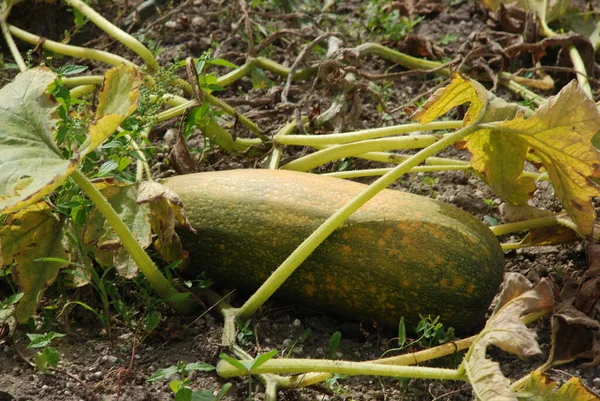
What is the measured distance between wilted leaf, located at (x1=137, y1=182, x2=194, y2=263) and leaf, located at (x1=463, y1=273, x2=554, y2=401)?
1.02 m

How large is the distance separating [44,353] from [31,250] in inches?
14.6

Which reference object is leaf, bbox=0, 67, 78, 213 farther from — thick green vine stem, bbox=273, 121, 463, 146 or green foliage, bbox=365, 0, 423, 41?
green foliage, bbox=365, 0, 423, 41

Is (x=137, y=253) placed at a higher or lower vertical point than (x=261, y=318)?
higher

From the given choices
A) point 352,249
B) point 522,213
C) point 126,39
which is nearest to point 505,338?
point 352,249

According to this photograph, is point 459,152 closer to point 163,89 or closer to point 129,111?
point 163,89

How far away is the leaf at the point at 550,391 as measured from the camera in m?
2.13

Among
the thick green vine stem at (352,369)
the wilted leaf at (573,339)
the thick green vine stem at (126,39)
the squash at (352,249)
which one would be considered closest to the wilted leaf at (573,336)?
the wilted leaf at (573,339)

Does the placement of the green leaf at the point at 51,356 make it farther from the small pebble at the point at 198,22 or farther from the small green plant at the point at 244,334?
the small pebble at the point at 198,22

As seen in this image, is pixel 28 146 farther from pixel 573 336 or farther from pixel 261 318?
pixel 573 336

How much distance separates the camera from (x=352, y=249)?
2730mm

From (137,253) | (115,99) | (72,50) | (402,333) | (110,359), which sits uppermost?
(115,99)

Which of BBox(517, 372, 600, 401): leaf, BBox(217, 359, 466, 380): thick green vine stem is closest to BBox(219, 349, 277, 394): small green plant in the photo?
BBox(217, 359, 466, 380): thick green vine stem

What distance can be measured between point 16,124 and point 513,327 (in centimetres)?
151

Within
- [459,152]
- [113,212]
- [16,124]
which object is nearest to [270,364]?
[113,212]
